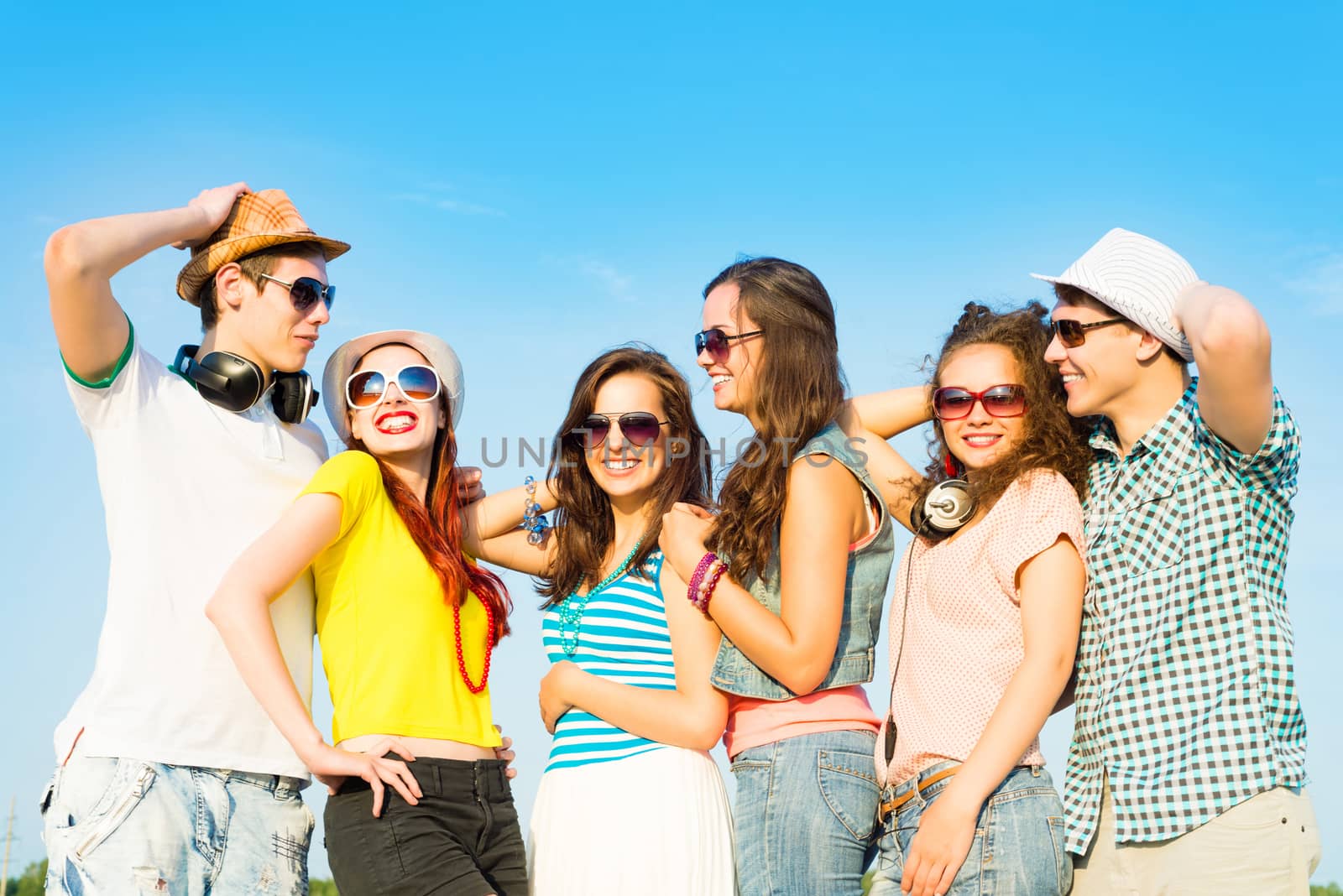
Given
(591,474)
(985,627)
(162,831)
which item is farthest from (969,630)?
(162,831)

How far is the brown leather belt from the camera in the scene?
4.14 m

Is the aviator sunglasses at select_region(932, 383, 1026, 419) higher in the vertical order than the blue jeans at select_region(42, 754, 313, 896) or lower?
higher

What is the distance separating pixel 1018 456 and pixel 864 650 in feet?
3.37

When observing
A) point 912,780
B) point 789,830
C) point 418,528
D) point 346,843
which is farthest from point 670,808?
point 418,528

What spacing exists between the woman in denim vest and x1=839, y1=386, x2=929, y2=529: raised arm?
323 millimetres

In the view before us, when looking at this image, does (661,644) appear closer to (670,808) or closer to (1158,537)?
(670,808)

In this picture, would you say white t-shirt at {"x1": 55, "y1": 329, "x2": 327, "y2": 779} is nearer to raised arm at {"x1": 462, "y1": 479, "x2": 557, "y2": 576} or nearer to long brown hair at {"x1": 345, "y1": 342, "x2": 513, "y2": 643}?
long brown hair at {"x1": 345, "y1": 342, "x2": 513, "y2": 643}

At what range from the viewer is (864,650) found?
4707mm

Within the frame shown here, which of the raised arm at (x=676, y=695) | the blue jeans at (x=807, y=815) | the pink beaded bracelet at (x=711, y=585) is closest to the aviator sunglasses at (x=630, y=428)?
the raised arm at (x=676, y=695)

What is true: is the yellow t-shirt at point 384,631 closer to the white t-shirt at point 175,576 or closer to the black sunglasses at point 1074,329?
the white t-shirt at point 175,576

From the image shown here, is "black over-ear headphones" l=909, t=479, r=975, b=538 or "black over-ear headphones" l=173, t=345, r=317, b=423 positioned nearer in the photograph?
"black over-ear headphones" l=909, t=479, r=975, b=538

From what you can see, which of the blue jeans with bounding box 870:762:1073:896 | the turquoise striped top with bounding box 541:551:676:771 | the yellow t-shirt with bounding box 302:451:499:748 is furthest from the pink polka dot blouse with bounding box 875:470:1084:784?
the yellow t-shirt with bounding box 302:451:499:748

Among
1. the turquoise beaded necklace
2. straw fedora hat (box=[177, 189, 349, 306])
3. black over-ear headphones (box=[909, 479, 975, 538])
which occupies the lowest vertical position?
the turquoise beaded necklace

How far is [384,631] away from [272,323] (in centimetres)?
168
